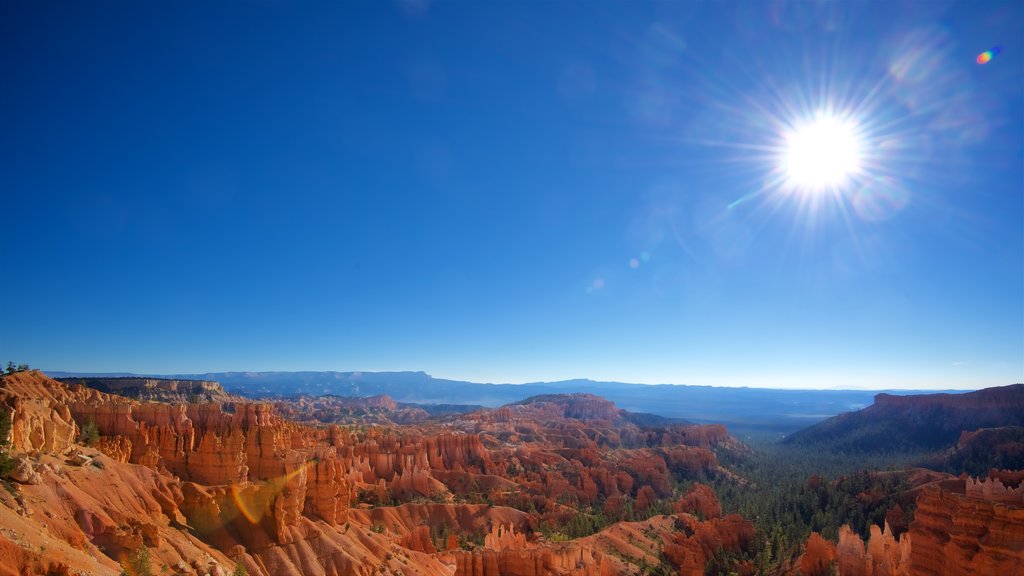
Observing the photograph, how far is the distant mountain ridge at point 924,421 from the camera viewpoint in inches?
4670

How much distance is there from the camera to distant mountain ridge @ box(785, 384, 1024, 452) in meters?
119

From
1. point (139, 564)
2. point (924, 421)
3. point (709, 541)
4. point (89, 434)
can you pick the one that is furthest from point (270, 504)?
point (924, 421)

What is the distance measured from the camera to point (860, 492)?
63.0 meters

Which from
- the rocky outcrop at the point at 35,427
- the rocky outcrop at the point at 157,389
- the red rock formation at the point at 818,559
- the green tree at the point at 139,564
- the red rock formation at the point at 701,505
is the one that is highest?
the rocky outcrop at the point at 35,427

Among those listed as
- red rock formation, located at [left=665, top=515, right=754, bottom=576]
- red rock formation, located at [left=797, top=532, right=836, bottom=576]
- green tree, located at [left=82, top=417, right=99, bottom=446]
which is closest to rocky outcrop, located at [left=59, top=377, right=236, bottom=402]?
green tree, located at [left=82, top=417, right=99, bottom=446]

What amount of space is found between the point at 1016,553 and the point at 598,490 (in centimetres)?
6990

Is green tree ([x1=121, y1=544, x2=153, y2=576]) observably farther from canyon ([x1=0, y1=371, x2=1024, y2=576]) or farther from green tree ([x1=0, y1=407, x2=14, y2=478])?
green tree ([x1=0, y1=407, x2=14, y2=478])

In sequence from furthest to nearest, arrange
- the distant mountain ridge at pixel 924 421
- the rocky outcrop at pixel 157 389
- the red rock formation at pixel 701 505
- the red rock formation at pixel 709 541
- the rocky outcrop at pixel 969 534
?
the rocky outcrop at pixel 157 389
the distant mountain ridge at pixel 924 421
the red rock formation at pixel 701 505
the red rock formation at pixel 709 541
the rocky outcrop at pixel 969 534

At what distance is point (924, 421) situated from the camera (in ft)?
440

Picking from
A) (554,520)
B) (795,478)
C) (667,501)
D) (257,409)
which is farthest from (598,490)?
(257,409)

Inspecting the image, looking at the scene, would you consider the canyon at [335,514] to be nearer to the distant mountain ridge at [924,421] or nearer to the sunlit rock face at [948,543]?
the sunlit rock face at [948,543]

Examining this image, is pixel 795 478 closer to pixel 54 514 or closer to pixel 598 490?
pixel 598 490

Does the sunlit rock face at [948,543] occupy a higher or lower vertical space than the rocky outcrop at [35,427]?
lower

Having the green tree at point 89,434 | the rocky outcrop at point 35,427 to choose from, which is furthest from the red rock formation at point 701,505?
the rocky outcrop at point 35,427
